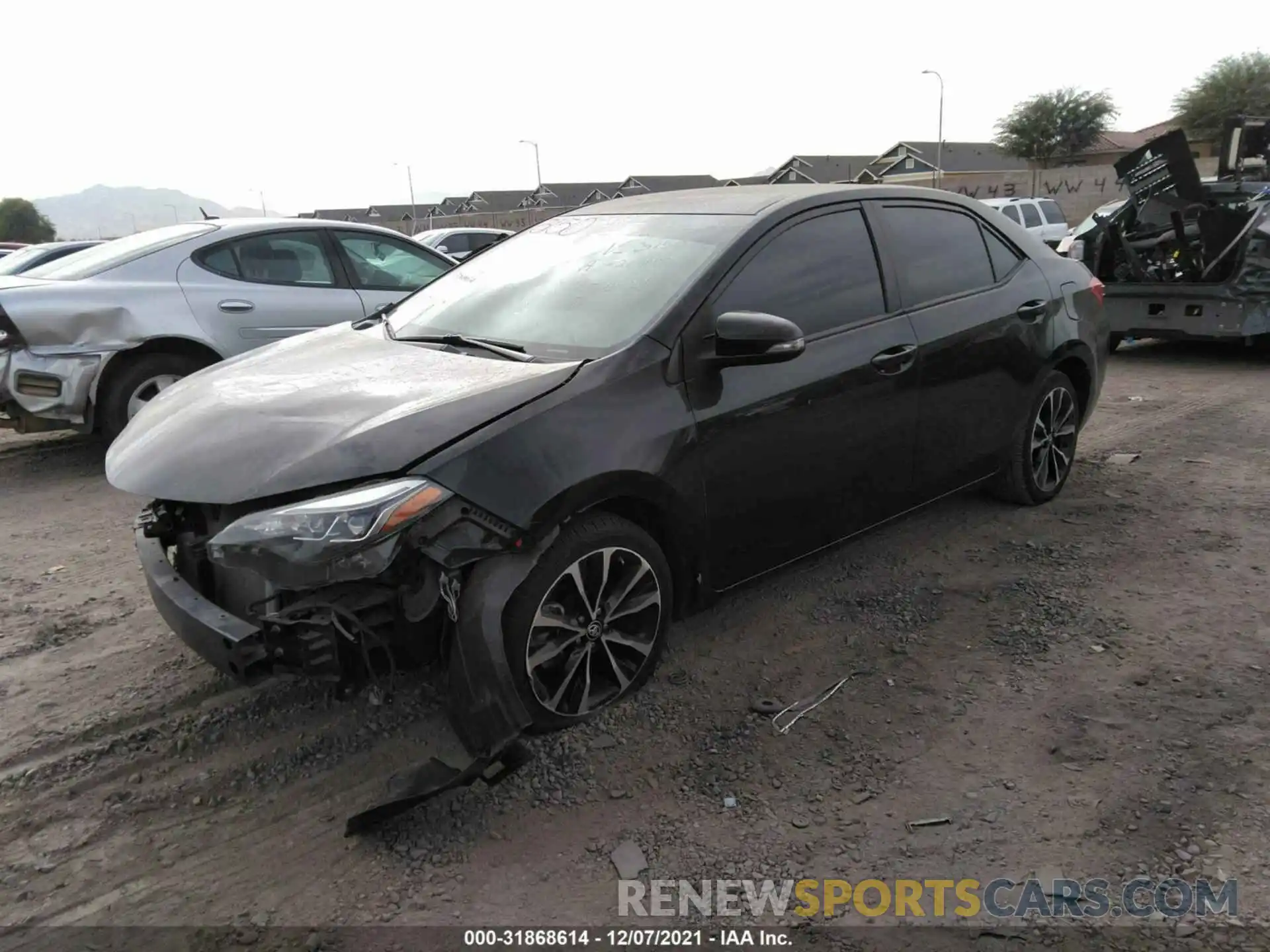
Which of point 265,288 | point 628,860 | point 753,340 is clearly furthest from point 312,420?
point 265,288

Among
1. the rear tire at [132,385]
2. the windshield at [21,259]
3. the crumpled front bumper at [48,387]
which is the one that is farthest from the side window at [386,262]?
the windshield at [21,259]

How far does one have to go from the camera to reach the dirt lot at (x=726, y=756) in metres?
2.39

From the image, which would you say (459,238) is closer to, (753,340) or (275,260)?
(275,260)

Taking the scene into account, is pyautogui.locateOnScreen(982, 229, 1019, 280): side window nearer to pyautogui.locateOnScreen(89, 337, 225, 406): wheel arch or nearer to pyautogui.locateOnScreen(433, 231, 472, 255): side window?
pyautogui.locateOnScreen(89, 337, 225, 406): wheel arch

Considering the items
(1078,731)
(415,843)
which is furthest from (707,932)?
(1078,731)

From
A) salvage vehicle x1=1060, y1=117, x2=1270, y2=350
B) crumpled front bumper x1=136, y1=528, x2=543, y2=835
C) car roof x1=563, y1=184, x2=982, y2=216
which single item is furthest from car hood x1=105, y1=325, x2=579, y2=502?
salvage vehicle x1=1060, y1=117, x2=1270, y2=350

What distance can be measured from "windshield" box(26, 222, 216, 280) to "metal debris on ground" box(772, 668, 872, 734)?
5258mm

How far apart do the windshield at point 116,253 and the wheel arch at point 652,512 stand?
472 centimetres

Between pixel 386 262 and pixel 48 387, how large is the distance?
2470 mm

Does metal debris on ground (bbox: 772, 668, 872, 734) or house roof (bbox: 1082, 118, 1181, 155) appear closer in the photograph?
metal debris on ground (bbox: 772, 668, 872, 734)

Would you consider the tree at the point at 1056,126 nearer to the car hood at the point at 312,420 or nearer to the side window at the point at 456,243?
the side window at the point at 456,243
